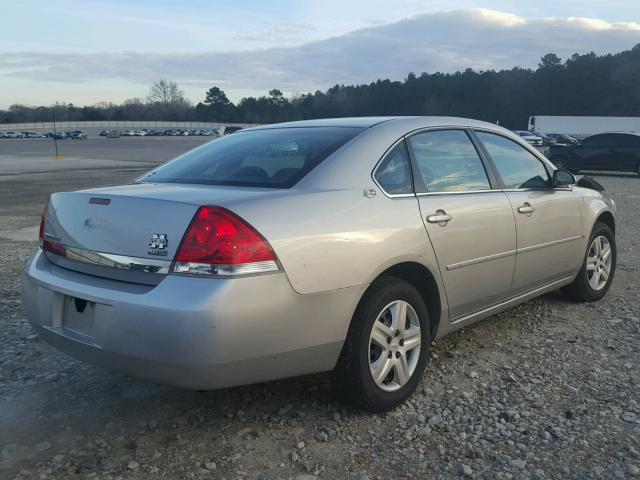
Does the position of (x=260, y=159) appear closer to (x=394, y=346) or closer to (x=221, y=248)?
(x=221, y=248)

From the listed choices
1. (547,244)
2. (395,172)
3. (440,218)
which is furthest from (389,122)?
(547,244)

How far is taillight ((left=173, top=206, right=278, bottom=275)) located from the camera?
8.83 feet

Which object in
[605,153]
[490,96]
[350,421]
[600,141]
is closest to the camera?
[350,421]

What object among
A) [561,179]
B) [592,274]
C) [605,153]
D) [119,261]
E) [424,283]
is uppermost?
[561,179]

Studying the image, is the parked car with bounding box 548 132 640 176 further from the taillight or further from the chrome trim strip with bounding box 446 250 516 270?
the taillight

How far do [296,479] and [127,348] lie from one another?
3.10ft

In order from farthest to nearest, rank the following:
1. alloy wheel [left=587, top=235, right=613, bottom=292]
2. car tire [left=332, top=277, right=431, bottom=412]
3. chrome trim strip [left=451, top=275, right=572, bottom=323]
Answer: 1. alloy wheel [left=587, top=235, right=613, bottom=292]
2. chrome trim strip [left=451, top=275, right=572, bottom=323]
3. car tire [left=332, top=277, right=431, bottom=412]

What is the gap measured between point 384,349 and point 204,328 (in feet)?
3.65

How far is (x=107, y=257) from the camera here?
2.94m

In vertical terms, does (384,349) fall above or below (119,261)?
below

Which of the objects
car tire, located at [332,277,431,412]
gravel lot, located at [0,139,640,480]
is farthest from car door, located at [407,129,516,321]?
gravel lot, located at [0,139,640,480]

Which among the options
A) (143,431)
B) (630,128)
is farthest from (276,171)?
(630,128)

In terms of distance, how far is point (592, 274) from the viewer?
5.40 metres

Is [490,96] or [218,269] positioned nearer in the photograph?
[218,269]
